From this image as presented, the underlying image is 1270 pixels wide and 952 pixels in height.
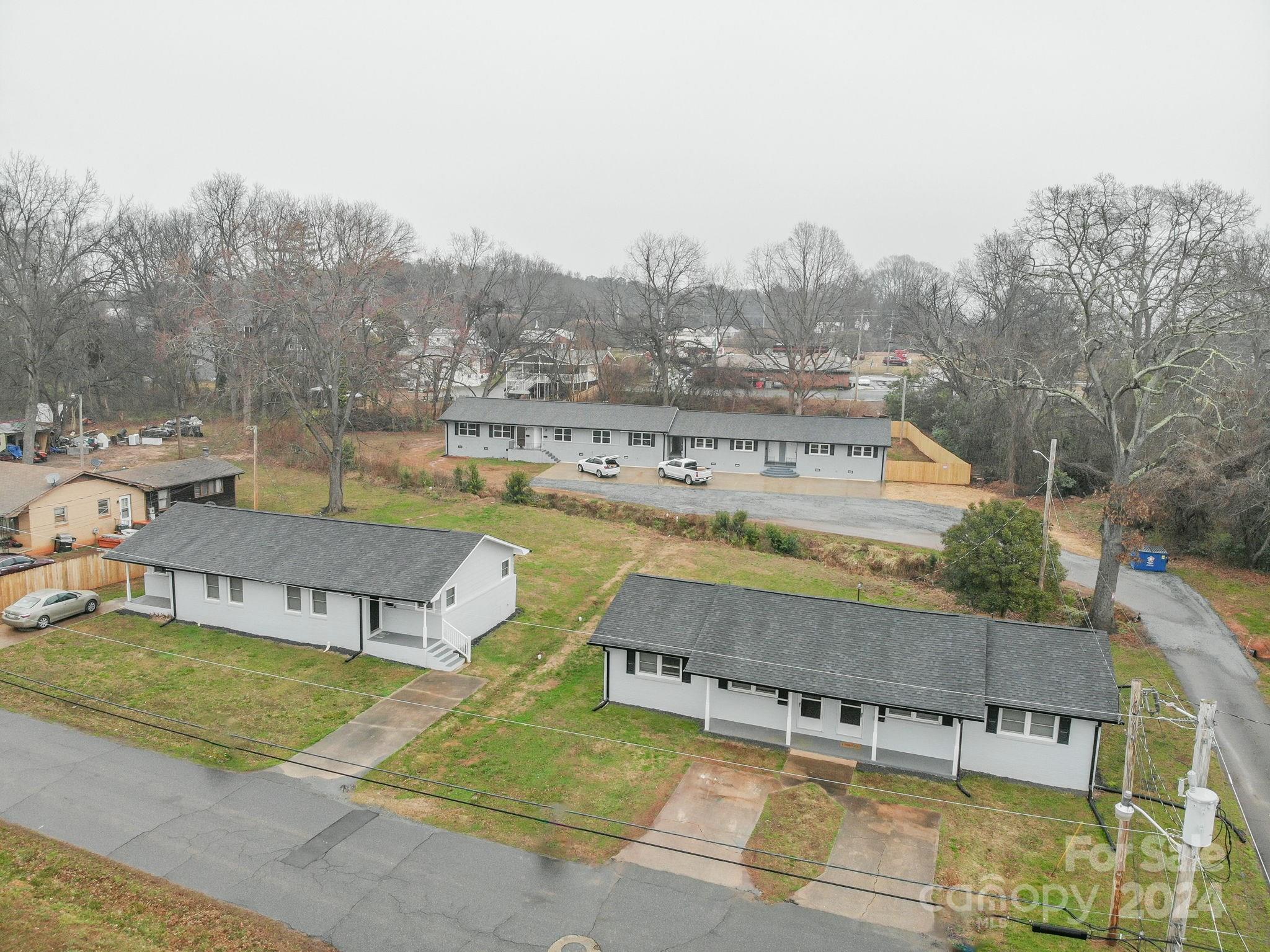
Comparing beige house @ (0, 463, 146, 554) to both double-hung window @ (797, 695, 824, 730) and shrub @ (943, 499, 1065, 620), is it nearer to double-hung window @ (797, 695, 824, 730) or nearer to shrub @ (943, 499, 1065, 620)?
double-hung window @ (797, 695, 824, 730)

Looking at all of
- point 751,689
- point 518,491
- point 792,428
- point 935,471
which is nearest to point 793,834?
point 751,689

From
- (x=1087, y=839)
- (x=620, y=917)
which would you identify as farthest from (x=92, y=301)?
(x=1087, y=839)

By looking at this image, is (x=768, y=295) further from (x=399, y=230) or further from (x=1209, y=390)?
(x=1209, y=390)

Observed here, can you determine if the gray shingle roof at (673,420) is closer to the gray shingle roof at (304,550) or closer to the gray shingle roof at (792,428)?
the gray shingle roof at (792,428)

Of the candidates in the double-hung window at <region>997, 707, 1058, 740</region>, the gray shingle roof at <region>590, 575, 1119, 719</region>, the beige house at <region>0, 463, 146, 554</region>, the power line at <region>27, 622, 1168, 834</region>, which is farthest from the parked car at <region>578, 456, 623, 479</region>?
the double-hung window at <region>997, 707, 1058, 740</region>

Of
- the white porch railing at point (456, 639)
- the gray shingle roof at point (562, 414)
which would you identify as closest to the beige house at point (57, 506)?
the white porch railing at point (456, 639)

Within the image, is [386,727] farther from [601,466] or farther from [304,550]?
[601,466]
